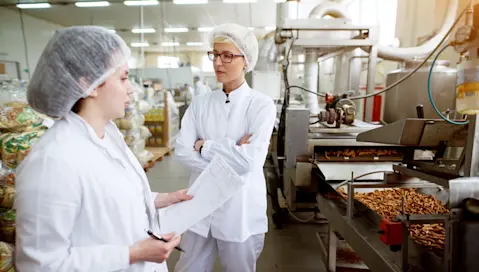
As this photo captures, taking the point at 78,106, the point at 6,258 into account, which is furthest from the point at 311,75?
the point at 6,258

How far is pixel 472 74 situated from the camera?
2.85ft

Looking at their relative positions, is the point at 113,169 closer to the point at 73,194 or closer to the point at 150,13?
the point at 73,194

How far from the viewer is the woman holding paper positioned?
137 cm

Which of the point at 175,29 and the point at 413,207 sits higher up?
the point at 175,29

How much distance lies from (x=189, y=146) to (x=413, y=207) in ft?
3.69

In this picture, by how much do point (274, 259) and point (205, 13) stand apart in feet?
22.3

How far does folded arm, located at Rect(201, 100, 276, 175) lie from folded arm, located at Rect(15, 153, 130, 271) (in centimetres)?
66

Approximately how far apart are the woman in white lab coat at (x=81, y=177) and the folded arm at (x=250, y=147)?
478mm

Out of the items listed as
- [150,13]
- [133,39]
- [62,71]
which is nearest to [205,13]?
[150,13]

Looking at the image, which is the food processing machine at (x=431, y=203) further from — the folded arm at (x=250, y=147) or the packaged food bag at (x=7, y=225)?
the packaged food bag at (x=7, y=225)

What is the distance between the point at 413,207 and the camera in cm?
152

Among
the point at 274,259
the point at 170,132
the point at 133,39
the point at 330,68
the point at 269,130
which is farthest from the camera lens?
the point at 133,39

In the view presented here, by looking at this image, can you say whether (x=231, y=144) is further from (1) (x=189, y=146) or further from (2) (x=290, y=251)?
(2) (x=290, y=251)

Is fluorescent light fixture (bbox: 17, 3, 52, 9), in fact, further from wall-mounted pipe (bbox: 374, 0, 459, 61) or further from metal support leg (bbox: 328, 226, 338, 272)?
metal support leg (bbox: 328, 226, 338, 272)
